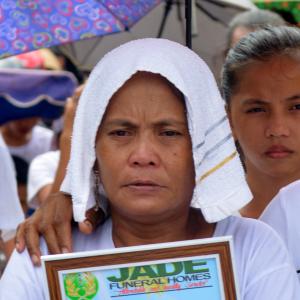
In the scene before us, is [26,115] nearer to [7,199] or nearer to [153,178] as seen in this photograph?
[7,199]

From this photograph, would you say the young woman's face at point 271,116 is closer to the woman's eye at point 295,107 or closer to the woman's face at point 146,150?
the woman's eye at point 295,107

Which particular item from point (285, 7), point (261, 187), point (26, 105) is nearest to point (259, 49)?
point (261, 187)

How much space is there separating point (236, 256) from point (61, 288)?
1.53ft

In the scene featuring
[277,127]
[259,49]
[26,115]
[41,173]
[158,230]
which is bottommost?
[158,230]

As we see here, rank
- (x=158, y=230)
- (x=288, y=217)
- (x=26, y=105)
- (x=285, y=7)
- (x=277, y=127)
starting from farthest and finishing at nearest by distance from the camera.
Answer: (x=26, y=105) < (x=285, y=7) < (x=277, y=127) < (x=288, y=217) < (x=158, y=230)

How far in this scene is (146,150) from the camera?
221 centimetres

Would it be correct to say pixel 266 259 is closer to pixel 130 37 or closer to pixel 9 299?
pixel 9 299

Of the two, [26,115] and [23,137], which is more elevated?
[26,115]

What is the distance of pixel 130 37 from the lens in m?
4.05

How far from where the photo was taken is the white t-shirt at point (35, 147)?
22.8ft

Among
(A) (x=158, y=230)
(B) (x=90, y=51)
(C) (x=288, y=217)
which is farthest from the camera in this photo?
(B) (x=90, y=51)

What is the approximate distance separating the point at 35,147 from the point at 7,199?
334cm

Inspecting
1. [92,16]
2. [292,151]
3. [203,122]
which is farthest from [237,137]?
[203,122]

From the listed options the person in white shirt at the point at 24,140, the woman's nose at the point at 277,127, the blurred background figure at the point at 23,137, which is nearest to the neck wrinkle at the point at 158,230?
the woman's nose at the point at 277,127
